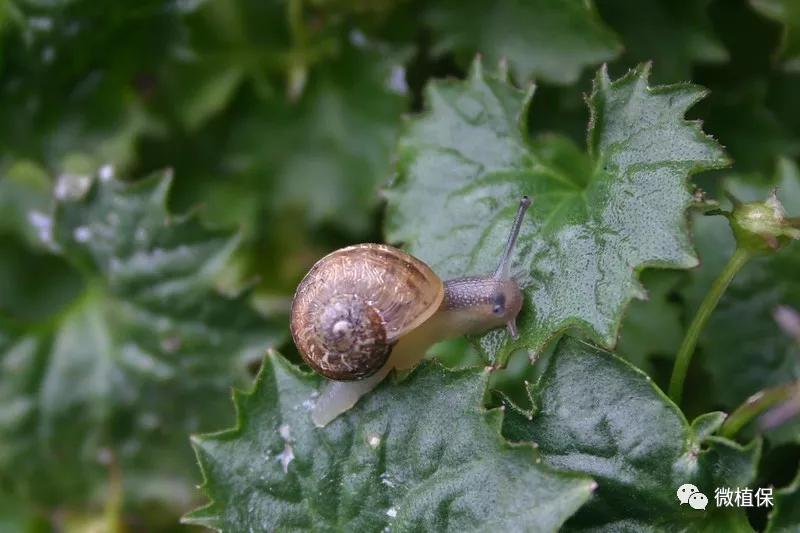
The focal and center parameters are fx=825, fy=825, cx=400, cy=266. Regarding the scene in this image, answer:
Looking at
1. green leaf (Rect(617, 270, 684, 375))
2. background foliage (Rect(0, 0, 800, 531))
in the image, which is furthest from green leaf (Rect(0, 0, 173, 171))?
green leaf (Rect(617, 270, 684, 375))

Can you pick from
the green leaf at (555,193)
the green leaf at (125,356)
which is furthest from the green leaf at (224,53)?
the green leaf at (555,193)

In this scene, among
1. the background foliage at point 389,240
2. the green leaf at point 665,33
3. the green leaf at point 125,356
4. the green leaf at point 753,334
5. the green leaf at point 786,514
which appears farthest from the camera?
the green leaf at point 125,356

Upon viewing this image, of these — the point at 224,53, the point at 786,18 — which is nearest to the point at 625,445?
the point at 786,18

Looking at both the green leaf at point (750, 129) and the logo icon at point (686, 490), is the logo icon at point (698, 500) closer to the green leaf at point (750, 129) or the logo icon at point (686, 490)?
the logo icon at point (686, 490)

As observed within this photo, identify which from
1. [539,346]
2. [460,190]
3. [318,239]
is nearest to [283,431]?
[539,346]

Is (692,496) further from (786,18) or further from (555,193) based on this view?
(786,18)

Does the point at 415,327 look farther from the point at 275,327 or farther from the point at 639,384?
the point at 275,327

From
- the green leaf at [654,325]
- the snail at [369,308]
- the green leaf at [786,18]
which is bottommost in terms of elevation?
the green leaf at [654,325]
